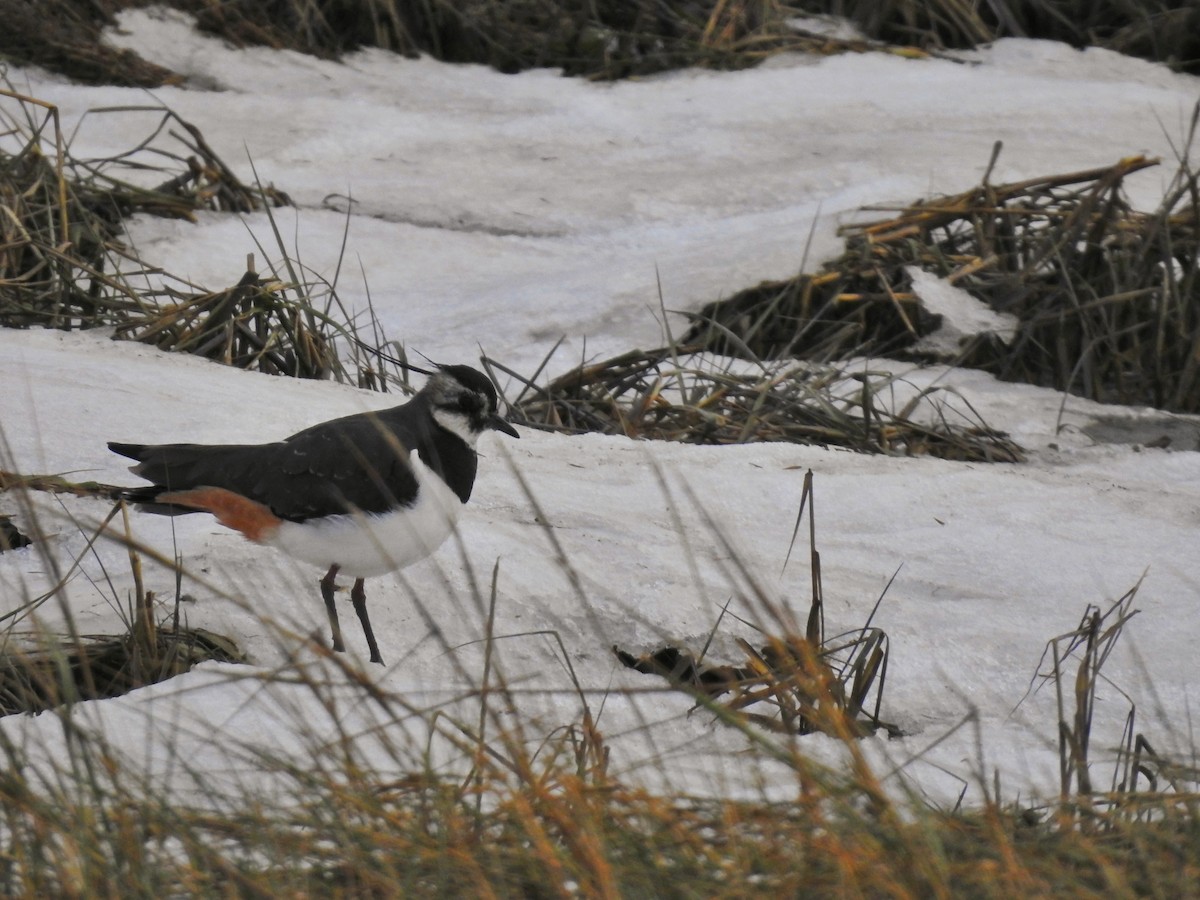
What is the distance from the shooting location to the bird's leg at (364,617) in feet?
11.4

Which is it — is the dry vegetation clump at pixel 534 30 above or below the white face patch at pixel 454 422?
above

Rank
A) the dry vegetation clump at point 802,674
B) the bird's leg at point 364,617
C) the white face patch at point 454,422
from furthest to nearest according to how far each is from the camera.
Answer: the white face patch at point 454,422 → the bird's leg at point 364,617 → the dry vegetation clump at point 802,674

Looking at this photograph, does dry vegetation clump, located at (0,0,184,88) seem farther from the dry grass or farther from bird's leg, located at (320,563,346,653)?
the dry grass

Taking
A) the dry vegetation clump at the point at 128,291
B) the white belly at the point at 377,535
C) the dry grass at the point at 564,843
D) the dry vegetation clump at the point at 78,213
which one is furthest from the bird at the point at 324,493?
the dry vegetation clump at the point at 78,213

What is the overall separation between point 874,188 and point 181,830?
5.85 meters

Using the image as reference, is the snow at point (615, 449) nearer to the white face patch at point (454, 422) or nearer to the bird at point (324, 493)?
the bird at point (324, 493)

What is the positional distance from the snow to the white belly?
144mm

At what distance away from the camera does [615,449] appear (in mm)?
4898

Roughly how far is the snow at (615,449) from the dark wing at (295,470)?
0.15 meters

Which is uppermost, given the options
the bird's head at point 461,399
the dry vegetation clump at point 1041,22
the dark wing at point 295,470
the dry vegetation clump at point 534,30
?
the dry vegetation clump at point 1041,22

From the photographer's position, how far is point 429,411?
3.89 metres

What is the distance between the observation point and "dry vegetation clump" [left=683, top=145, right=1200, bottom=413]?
5910mm

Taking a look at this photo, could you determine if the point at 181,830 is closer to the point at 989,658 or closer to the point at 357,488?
the point at 357,488

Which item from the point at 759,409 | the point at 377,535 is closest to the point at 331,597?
the point at 377,535
